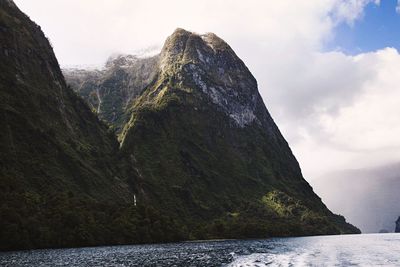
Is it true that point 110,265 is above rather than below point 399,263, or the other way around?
below

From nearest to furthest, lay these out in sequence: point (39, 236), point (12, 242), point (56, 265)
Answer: point (56, 265), point (12, 242), point (39, 236)

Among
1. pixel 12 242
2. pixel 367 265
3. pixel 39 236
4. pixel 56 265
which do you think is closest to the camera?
pixel 367 265

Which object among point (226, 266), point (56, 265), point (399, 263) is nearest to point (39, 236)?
point (56, 265)

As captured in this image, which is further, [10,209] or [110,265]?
[10,209]

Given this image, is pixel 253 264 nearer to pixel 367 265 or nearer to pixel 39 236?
pixel 367 265

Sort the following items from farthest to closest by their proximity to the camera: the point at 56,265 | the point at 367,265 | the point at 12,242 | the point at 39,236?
the point at 39,236 < the point at 12,242 < the point at 56,265 < the point at 367,265

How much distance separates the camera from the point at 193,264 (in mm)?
118750

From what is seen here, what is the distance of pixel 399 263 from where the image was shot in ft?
366

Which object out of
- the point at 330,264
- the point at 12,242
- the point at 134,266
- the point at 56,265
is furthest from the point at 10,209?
the point at 330,264

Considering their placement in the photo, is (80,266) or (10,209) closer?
(80,266)

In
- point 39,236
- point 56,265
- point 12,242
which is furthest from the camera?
point 39,236

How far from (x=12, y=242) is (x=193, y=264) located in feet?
302

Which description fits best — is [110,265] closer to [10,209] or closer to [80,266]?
[80,266]

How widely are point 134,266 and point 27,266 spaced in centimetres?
2500
